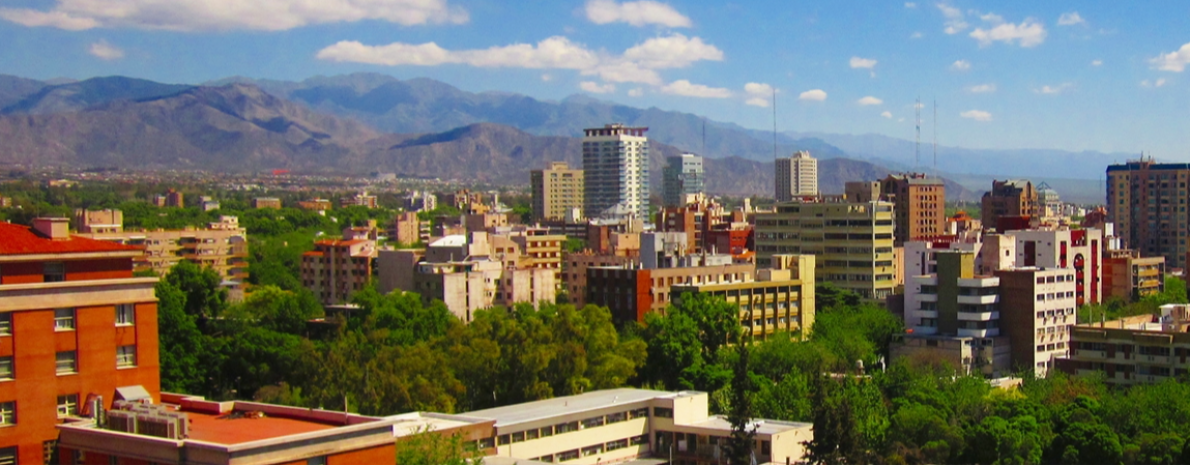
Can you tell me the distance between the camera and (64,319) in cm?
1972

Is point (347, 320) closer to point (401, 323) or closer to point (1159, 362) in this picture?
point (401, 323)

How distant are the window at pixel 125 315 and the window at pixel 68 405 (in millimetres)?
1242

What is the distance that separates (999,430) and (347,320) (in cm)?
3354

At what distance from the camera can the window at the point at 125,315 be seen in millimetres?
20297

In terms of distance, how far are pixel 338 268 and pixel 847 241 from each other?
1288 inches

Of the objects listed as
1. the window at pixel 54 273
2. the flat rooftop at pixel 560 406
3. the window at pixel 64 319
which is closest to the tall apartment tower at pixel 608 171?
the flat rooftop at pixel 560 406

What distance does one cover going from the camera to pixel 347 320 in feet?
202

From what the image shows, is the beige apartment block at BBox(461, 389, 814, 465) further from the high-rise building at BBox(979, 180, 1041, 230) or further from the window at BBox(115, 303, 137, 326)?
the high-rise building at BBox(979, 180, 1041, 230)

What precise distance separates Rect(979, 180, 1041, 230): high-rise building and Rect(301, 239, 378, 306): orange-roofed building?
190 ft

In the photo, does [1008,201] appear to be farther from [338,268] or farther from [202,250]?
[202,250]

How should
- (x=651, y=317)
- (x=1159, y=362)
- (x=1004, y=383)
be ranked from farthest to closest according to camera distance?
(x=651, y=317), (x=1004, y=383), (x=1159, y=362)

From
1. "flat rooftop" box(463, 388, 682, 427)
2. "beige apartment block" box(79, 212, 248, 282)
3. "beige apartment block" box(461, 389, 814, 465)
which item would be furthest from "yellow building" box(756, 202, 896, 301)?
"beige apartment block" box(79, 212, 248, 282)

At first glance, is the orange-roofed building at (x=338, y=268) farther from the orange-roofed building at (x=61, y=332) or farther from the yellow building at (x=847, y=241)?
the orange-roofed building at (x=61, y=332)

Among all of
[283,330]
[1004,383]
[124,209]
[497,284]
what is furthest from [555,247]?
[124,209]
